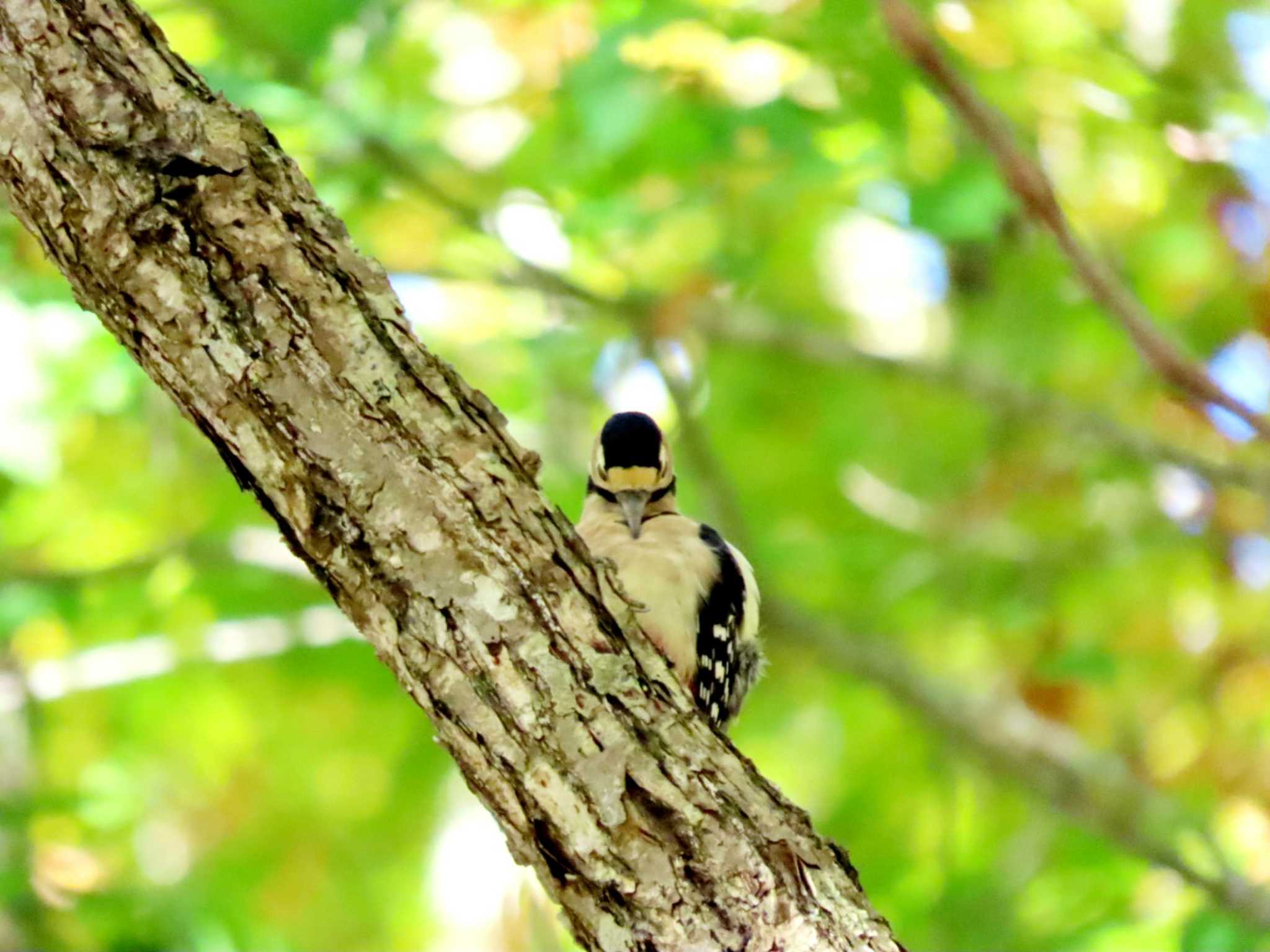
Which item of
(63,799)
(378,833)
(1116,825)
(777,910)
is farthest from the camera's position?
(378,833)

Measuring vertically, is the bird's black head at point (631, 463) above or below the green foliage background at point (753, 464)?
below

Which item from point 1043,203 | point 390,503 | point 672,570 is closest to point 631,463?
point 672,570

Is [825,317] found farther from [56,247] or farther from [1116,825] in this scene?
[56,247]

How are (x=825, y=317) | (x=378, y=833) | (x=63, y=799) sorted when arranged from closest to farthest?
1. (x=63, y=799)
2. (x=378, y=833)
3. (x=825, y=317)

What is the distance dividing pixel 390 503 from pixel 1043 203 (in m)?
1.32

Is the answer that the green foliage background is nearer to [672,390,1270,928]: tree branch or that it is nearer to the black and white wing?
[672,390,1270,928]: tree branch

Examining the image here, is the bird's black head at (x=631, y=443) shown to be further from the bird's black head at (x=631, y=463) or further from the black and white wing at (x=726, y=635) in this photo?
the black and white wing at (x=726, y=635)

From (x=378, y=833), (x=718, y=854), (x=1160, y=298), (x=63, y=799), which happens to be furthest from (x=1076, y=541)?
(x=718, y=854)

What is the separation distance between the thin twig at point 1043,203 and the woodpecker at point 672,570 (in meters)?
1.94

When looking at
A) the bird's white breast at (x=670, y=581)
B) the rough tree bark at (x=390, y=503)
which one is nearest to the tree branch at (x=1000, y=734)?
the bird's white breast at (x=670, y=581)

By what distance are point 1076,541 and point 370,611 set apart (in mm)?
5711

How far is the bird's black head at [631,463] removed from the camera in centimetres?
508

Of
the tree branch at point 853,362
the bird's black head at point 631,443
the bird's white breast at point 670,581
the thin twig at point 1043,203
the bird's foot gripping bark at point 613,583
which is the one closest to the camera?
the thin twig at point 1043,203

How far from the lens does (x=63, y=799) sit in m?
5.38
